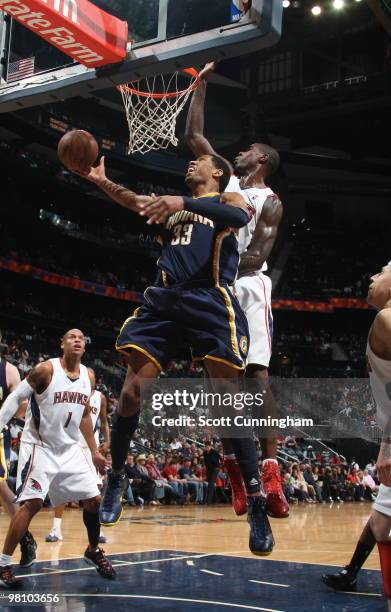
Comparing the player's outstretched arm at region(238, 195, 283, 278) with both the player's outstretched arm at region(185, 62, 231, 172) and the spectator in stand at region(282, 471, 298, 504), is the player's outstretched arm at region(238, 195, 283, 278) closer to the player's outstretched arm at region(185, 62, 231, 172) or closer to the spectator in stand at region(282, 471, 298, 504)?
the player's outstretched arm at region(185, 62, 231, 172)

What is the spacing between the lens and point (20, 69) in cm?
579

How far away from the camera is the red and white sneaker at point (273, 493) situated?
14.3 feet

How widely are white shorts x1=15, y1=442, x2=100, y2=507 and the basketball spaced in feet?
8.53

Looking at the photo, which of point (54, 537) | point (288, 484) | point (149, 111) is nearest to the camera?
point (149, 111)

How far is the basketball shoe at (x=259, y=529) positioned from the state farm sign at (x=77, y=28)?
11.0 ft

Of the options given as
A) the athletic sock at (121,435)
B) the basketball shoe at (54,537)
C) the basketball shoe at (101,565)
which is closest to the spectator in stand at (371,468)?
Answer: the basketball shoe at (54,537)

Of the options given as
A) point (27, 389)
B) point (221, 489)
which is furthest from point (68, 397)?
point (221, 489)

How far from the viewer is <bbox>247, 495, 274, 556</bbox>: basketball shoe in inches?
155

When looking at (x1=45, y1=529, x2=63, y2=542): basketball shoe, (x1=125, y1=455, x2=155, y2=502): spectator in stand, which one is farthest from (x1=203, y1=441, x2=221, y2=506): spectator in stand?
(x1=45, y1=529, x2=63, y2=542): basketball shoe

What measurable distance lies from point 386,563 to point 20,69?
180 inches

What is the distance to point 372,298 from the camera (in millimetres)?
3619

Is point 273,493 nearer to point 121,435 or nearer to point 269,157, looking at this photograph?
point 121,435

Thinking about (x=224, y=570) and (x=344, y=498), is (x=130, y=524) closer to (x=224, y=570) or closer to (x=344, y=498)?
(x=224, y=570)

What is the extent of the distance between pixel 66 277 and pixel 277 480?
2132 centimetres
